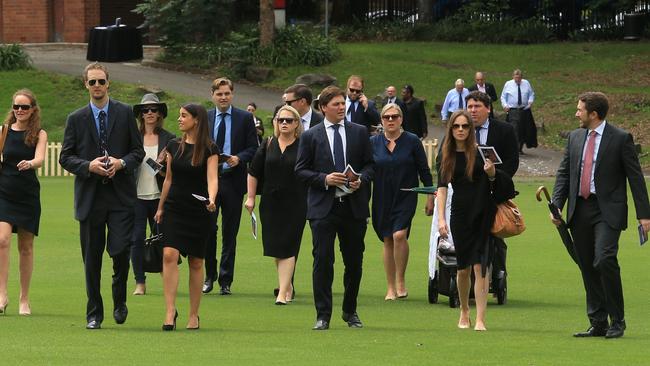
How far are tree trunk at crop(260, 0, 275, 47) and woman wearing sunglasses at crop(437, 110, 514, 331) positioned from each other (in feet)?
113

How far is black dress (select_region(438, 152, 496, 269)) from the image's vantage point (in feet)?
42.8

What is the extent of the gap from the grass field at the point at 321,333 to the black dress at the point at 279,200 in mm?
594

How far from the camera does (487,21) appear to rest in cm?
5428

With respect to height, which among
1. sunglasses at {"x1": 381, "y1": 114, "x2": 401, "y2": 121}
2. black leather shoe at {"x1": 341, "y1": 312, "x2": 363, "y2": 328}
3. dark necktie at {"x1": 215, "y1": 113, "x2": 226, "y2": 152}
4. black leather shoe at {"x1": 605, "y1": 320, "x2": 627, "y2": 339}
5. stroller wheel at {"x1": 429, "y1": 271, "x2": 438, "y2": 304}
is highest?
sunglasses at {"x1": 381, "y1": 114, "x2": 401, "y2": 121}

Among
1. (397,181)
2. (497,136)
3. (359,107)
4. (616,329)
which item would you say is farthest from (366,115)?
(616,329)

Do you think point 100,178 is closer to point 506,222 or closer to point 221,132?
point 506,222

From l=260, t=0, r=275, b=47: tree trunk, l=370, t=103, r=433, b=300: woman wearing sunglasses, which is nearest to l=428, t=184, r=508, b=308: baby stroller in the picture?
l=370, t=103, r=433, b=300: woman wearing sunglasses

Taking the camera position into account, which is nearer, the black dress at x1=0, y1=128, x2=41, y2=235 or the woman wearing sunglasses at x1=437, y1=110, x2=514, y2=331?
the woman wearing sunglasses at x1=437, y1=110, x2=514, y2=331

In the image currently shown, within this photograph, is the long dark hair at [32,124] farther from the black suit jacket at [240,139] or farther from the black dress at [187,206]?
the black suit jacket at [240,139]

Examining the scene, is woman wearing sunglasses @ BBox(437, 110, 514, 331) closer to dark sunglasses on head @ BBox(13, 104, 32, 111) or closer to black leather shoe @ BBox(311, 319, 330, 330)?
black leather shoe @ BBox(311, 319, 330, 330)

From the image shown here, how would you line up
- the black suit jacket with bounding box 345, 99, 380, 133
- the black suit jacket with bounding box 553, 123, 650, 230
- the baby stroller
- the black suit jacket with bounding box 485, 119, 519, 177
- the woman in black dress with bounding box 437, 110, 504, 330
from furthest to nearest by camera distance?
1. the black suit jacket with bounding box 345, 99, 380, 133
2. the baby stroller
3. the black suit jacket with bounding box 485, 119, 519, 177
4. the woman in black dress with bounding box 437, 110, 504, 330
5. the black suit jacket with bounding box 553, 123, 650, 230

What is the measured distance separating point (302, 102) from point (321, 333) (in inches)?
146

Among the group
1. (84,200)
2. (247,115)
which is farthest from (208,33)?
(84,200)

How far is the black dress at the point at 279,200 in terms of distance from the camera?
50.8 feet
